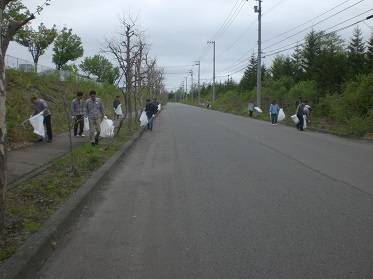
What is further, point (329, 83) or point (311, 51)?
point (311, 51)

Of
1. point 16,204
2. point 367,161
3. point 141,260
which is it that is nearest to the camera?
point 141,260

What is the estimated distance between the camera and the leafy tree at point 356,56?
34662 mm

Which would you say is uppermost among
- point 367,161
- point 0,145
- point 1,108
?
point 1,108

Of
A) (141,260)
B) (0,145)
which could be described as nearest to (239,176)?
(141,260)

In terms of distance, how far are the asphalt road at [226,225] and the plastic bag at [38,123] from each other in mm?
4234

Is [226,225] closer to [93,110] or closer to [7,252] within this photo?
[7,252]

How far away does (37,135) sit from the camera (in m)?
13.0

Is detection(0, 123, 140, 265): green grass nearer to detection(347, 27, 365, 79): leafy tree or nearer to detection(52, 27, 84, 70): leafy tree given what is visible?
detection(347, 27, 365, 79): leafy tree

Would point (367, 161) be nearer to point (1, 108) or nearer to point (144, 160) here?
point (144, 160)

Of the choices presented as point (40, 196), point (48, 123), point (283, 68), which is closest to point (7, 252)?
point (40, 196)

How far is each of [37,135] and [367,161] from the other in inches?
403

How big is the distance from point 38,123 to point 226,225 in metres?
8.98

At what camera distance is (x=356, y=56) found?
126 feet

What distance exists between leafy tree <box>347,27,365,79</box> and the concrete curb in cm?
3186
